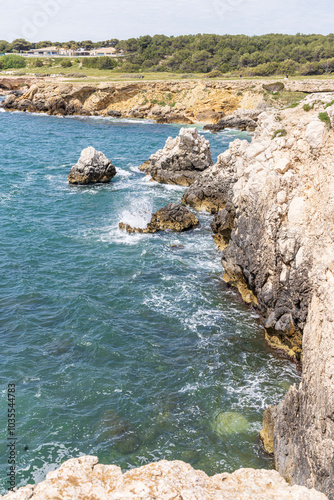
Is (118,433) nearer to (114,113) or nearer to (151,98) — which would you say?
(114,113)

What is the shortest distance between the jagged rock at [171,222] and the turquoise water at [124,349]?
99 centimetres

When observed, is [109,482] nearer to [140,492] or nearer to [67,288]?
[140,492]

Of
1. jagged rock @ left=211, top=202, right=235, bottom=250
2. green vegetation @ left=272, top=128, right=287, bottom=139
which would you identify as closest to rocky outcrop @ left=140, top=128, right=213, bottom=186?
jagged rock @ left=211, top=202, right=235, bottom=250

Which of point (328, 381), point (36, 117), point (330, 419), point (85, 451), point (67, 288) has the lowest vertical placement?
point (85, 451)

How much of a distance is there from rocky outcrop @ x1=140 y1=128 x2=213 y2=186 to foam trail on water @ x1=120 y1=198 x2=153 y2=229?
6603 mm

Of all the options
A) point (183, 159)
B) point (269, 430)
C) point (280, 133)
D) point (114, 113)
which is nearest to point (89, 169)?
point (183, 159)

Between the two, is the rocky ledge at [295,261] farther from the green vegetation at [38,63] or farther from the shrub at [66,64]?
the green vegetation at [38,63]

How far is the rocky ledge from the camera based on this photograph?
41.4ft

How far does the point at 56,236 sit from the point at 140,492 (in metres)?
29.3

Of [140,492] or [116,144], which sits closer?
[140,492]

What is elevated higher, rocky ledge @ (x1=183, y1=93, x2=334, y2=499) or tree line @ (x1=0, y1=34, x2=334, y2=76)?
tree line @ (x1=0, y1=34, x2=334, y2=76)

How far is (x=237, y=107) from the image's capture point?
9075cm

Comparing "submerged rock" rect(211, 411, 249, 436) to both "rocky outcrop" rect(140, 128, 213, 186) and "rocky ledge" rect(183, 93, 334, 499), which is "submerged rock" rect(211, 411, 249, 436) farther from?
"rocky outcrop" rect(140, 128, 213, 186)

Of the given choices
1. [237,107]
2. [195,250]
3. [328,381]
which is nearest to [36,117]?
[237,107]
